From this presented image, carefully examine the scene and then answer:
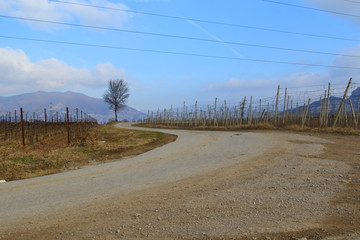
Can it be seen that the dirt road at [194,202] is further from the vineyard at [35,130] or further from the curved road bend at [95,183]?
the vineyard at [35,130]

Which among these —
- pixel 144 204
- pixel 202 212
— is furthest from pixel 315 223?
pixel 144 204

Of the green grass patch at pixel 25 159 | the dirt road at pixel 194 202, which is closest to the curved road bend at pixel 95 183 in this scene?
the dirt road at pixel 194 202

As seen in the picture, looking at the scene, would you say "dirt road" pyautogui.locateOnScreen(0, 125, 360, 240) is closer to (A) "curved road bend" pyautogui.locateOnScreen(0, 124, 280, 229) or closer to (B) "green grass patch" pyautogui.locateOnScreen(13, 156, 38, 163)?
(A) "curved road bend" pyautogui.locateOnScreen(0, 124, 280, 229)

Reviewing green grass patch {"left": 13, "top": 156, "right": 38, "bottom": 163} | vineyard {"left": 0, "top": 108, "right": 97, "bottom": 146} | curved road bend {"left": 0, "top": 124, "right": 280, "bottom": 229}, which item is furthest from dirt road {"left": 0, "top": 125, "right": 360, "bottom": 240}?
vineyard {"left": 0, "top": 108, "right": 97, "bottom": 146}

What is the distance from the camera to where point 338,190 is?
6219 mm

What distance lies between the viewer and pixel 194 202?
5.79 m

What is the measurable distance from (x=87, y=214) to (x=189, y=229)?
1.98 metres

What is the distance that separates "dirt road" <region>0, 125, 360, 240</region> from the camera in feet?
14.7

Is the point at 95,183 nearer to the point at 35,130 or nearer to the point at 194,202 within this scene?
the point at 194,202

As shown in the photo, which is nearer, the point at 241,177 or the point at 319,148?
the point at 241,177

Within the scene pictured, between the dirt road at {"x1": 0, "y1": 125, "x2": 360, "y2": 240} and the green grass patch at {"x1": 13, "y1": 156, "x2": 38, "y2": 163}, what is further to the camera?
the green grass patch at {"x1": 13, "y1": 156, "x2": 38, "y2": 163}

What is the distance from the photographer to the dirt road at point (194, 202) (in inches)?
176

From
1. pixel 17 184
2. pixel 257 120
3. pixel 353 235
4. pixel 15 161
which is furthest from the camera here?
pixel 257 120

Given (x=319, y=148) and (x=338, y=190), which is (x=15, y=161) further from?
(x=319, y=148)
